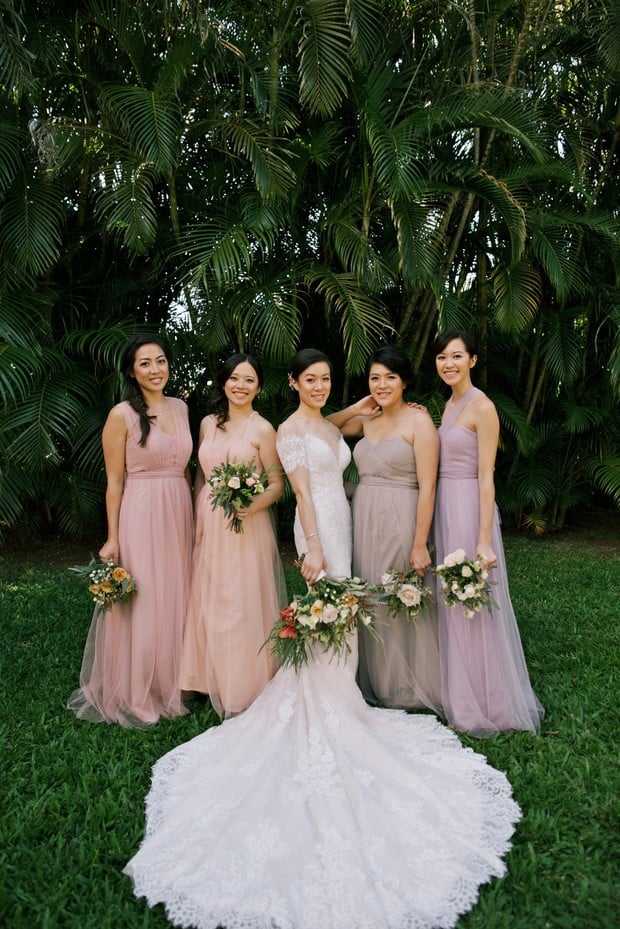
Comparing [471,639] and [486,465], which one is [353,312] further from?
[471,639]

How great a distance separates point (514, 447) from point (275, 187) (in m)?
4.62

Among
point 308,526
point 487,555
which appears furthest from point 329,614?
point 487,555

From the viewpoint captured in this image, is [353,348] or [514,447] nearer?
[353,348]

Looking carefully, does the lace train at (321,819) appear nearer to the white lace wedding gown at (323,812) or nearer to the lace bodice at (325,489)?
the white lace wedding gown at (323,812)

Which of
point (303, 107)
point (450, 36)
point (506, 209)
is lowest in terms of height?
point (506, 209)

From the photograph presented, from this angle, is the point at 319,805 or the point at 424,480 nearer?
the point at 319,805

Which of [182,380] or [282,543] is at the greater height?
[182,380]

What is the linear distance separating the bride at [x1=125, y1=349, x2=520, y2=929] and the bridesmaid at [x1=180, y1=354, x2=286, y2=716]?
30cm

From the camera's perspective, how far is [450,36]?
6844 millimetres

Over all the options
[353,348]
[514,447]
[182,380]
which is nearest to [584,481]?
[514,447]

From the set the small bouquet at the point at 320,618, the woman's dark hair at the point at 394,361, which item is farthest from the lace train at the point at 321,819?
the woman's dark hair at the point at 394,361

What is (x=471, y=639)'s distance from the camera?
154 inches

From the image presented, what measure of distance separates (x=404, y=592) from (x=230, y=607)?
1.01 m

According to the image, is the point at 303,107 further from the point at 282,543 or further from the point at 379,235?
the point at 282,543
